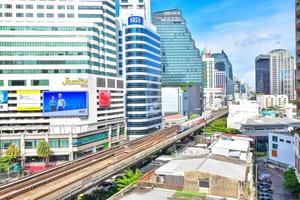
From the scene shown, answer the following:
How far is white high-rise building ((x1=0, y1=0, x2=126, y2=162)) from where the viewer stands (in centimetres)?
9019

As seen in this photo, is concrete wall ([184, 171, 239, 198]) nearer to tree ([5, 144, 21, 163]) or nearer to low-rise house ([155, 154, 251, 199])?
low-rise house ([155, 154, 251, 199])

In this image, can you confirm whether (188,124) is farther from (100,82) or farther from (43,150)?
(43,150)

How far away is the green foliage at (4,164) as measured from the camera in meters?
77.8

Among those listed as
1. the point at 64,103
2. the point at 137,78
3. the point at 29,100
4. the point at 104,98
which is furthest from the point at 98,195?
the point at 137,78

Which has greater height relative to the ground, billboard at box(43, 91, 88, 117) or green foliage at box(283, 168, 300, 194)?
billboard at box(43, 91, 88, 117)

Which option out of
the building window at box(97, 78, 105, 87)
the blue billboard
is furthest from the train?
the blue billboard

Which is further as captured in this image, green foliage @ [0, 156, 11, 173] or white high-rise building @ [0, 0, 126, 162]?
white high-rise building @ [0, 0, 126, 162]

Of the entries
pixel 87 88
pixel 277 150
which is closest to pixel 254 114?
pixel 277 150

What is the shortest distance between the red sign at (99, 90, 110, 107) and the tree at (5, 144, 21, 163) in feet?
91.0

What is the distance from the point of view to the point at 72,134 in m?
89.3

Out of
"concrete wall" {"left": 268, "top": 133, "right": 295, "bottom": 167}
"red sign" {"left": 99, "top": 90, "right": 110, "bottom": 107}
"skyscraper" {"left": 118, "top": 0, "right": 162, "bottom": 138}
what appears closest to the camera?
"concrete wall" {"left": 268, "top": 133, "right": 295, "bottom": 167}

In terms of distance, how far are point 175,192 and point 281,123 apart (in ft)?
329

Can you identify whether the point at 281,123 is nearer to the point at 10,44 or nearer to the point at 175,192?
the point at 10,44

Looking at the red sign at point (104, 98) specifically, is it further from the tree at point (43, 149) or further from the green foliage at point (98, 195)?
the green foliage at point (98, 195)
